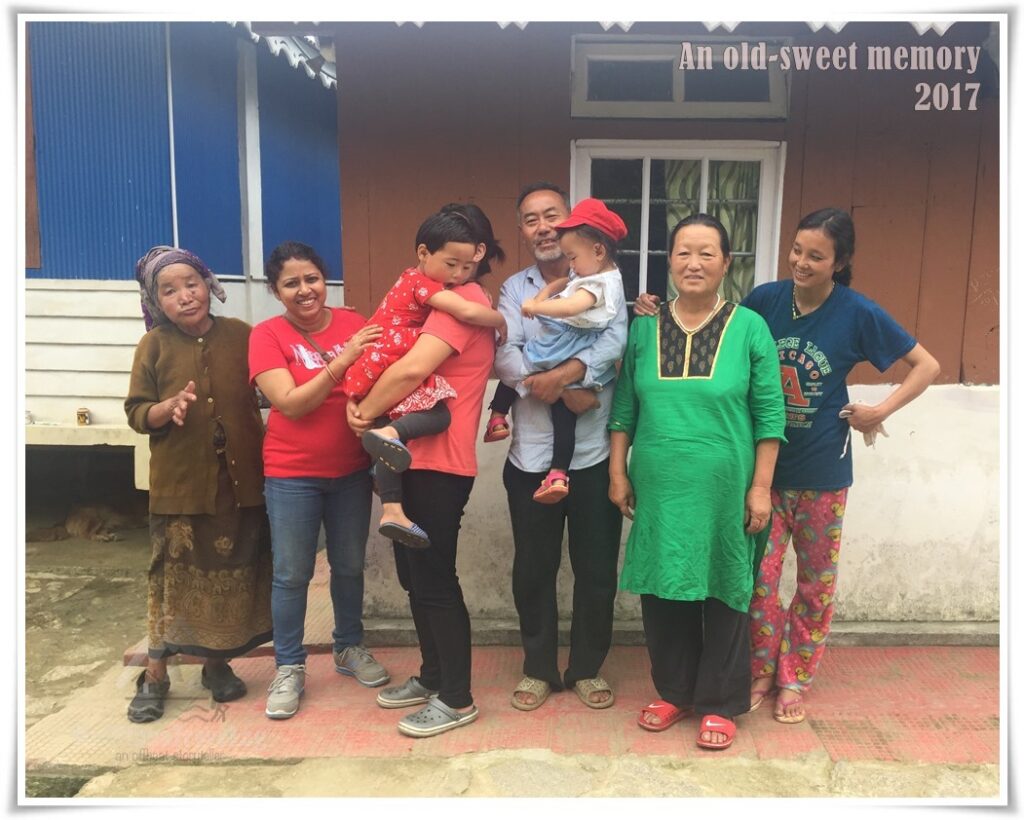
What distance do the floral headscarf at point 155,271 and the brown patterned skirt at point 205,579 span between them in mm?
636

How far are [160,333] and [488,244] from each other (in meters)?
1.28

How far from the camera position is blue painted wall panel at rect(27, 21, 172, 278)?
16.0 ft

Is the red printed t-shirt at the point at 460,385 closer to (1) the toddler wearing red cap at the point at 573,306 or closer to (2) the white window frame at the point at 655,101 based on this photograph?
(1) the toddler wearing red cap at the point at 573,306

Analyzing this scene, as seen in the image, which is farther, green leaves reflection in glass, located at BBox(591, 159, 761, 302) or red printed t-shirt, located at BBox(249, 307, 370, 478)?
green leaves reflection in glass, located at BBox(591, 159, 761, 302)

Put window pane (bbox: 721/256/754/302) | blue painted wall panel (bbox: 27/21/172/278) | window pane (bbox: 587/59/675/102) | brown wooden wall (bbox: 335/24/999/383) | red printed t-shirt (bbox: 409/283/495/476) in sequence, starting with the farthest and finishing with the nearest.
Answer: blue painted wall panel (bbox: 27/21/172/278) → window pane (bbox: 721/256/754/302) → window pane (bbox: 587/59/675/102) → brown wooden wall (bbox: 335/24/999/383) → red printed t-shirt (bbox: 409/283/495/476)

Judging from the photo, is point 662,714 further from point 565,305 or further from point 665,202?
point 665,202

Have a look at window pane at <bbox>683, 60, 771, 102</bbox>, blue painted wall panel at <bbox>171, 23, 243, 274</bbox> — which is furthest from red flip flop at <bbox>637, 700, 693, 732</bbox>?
blue painted wall panel at <bbox>171, 23, 243, 274</bbox>

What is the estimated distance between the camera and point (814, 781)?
258 cm

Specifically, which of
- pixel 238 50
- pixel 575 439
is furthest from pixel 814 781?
pixel 238 50

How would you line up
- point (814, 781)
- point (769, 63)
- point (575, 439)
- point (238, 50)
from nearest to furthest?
1. point (814, 781)
2. point (575, 439)
3. point (769, 63)
4. point (238, 50)

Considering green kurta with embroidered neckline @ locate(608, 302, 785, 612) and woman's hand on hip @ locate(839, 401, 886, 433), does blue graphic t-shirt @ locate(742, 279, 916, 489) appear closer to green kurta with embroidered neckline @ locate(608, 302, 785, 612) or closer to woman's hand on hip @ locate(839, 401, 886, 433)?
woman's hand on hip @ locate(839, 401, 886, 433)

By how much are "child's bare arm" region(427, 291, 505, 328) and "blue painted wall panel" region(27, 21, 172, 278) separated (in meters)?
3.31

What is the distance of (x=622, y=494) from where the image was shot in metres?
2.78

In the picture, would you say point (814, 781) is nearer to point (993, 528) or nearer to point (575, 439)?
point (575, 439)
